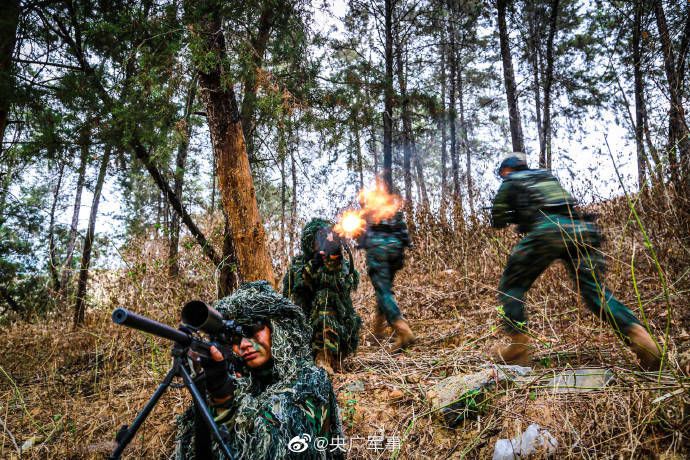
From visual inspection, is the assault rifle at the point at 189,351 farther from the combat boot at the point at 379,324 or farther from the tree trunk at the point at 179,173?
the tree trunk at the point at 179,173

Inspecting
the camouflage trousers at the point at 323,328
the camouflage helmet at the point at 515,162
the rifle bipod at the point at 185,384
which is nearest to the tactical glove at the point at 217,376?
the rifle bipod at the point at 185,384

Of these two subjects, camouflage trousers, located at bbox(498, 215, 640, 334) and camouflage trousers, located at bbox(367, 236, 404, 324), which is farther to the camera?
camouflage trousers, located at bbox(367, 236, 404, 324)

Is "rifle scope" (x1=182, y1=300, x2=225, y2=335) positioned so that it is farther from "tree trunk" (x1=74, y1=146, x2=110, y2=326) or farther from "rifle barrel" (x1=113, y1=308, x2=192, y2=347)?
"tree trunk" (x1=74, y1=146, x2=110, y2=326)

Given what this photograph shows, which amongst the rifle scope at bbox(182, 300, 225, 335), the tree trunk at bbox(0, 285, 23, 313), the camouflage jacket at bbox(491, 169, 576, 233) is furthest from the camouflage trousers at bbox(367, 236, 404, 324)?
the tree trunk at bbox(0, 285, 23, 313)

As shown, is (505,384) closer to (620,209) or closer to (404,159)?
(620,209)

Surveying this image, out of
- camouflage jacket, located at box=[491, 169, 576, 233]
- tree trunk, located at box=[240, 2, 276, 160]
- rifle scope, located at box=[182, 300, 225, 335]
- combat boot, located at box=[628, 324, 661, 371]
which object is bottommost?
combat boot, located at box=[628, 324, 661, 371]

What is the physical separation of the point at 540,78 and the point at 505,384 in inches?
394

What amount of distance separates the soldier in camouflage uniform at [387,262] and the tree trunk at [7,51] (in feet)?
15.5

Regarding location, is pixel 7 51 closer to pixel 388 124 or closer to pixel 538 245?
pixel 538 245

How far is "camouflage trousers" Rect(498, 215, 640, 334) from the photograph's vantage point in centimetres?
237

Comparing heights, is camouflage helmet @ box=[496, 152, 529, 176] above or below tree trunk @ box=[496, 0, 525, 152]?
below

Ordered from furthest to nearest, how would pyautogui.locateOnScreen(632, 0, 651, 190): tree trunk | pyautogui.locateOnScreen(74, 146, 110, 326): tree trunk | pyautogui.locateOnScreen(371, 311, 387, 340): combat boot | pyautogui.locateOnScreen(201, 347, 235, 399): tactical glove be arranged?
pyautogui.locateOnScreen(74, 146, 110, 326): tree trunk → pyautogui.locateOnScreen(371, 311, 387, 340): combat boot → pyautogui.locateOnScreen(632, 0, 651, 190): tree trunk → pyautogui.locateOnScreen(201, 347, 235, 399): tactical glove

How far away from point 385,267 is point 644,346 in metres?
1.99

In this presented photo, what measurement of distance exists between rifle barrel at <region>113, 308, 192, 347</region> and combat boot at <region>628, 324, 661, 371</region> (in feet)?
8.06
